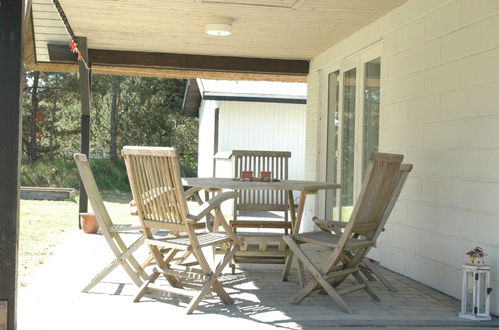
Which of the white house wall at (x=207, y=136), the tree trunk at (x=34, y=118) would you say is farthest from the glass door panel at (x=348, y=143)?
the tree trunk at (x=34, y=118)

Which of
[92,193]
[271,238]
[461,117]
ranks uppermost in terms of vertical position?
[461,117]

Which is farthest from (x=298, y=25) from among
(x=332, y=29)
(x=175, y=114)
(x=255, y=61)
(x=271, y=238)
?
(x=175, y=114)

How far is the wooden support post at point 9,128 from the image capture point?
10.6ft

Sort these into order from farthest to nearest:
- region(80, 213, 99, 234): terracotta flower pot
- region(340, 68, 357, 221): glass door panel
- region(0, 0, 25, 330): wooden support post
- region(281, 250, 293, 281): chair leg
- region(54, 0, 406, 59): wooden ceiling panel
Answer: region(80, 213, 99, 234): terracotta flower pot < region(340, 68, 357, 221): glass door panel < region(54, 0, 406, 59): wooden ceiling panel < region(281, 250, 293, 281): chair leg < region(0, 0, 25, 330): wooden support post

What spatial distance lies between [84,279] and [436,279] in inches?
104

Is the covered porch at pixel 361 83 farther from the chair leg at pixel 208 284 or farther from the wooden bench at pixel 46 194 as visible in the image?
the wooden bench at pixel 46 194

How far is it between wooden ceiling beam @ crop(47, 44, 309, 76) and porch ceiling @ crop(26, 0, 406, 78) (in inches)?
3.7

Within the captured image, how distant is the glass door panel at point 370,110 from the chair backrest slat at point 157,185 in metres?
2.89

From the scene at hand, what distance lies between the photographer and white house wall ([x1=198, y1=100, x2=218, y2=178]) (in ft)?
48.5

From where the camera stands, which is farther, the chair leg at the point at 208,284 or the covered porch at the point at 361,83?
the covered porch at the point at 361,83

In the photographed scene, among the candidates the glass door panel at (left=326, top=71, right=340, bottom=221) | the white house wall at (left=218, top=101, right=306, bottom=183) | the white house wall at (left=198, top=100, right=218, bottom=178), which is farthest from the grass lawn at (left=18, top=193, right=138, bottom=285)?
the glass door panel at (left=326, top=71, right=340, bottom=221)

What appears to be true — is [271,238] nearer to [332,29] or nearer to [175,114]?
[332,29]

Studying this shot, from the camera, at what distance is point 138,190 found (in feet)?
14.5

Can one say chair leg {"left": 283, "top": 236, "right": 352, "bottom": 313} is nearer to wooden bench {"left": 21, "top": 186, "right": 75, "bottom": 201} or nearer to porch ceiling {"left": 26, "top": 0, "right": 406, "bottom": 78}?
porch ceiling {"left": 26, "top": 0, "right": 406, "bottom": 78}
